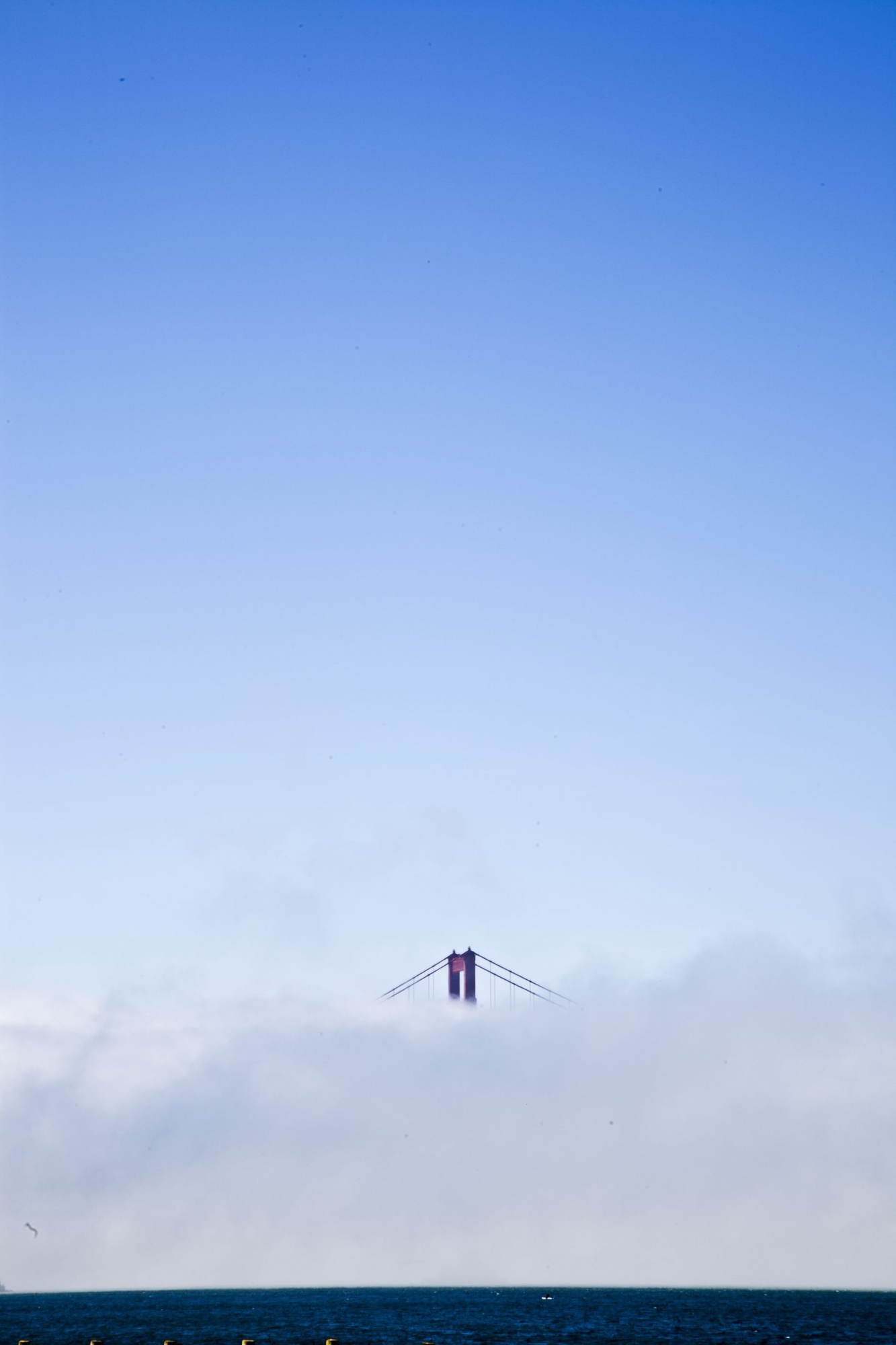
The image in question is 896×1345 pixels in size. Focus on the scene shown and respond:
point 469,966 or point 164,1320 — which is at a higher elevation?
point 469,966

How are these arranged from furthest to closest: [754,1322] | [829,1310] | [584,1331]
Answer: [829,1310] → [754,1322] → [584,1331]

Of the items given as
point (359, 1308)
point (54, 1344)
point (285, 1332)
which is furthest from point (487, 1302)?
point (54, 1344)

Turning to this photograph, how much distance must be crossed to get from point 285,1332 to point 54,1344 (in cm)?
2512

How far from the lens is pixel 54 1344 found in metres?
105

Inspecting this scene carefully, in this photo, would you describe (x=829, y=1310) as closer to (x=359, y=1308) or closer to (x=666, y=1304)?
(x=666, y=1304)

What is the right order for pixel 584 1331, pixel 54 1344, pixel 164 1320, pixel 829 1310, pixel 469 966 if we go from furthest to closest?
pixel 469 966 < pixel 829 1310 < pixel 164 1320 < pixel 584 1331 < pixel 54 1344

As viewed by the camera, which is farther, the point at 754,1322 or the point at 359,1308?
the point at 359,1308

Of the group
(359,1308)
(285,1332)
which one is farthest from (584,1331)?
(359,1308)

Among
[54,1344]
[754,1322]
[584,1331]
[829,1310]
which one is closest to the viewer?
[54,1344]

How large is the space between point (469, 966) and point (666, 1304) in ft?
183

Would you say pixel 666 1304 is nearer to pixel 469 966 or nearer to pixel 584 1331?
pixel 469 966

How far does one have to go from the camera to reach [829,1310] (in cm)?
17825

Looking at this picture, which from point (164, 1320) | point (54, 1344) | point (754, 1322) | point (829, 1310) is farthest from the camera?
point (829, 1310)

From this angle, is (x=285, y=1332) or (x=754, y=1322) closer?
(x=285, y=1332)
